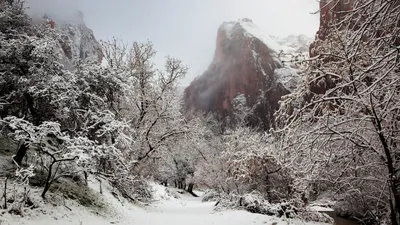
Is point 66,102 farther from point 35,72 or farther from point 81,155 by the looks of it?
point 81,155

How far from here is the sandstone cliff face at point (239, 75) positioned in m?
80.0

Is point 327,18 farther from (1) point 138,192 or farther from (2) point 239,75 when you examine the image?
(2) point 239,75

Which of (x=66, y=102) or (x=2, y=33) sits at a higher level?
(x=2, y=33)

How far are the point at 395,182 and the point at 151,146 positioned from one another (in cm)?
1638

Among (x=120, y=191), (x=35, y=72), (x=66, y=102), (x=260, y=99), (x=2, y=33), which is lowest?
(x=120, y=191)

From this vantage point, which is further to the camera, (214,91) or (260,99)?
(214,91)

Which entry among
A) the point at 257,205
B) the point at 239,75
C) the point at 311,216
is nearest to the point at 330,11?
the point at 311,216

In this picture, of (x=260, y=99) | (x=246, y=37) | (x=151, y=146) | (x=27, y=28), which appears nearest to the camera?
(x=27, y=28)

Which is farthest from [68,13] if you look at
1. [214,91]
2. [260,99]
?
[260,99]

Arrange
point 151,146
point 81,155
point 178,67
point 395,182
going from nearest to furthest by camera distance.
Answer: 1. point 395,182
2. point 81,155
3. point 151,146
4. point 178,67

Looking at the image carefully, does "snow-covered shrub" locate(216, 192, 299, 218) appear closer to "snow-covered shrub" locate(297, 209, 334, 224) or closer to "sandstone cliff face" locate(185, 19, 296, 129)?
"snow-covered shrub" locate(297, 209, 334, 224)

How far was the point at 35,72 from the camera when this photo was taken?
411 inches

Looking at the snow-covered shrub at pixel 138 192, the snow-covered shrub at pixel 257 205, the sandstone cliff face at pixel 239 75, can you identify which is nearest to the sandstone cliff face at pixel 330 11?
the snow-covered shrub at pixel 257 205

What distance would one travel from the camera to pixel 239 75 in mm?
93875
